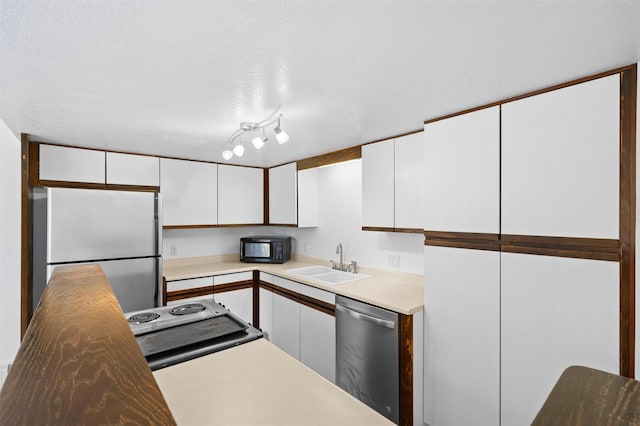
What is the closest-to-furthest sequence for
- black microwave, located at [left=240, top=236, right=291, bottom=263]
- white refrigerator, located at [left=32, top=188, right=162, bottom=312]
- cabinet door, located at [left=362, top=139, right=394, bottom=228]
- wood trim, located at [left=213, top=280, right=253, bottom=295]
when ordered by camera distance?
white refrigerator, located at [left=32, top=188, right=162, bottom=312]
cabinet door, located at [left=362, top=139, right=394, bottom=228]
wood trim, located at [left=213, top=280, right=253, bottom=295]
black microwave, located at [left=240, top=236, right=291, bottom=263]

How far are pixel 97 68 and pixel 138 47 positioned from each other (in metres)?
0.32

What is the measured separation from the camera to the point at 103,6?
3.07 feet

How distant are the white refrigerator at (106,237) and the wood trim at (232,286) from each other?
66 centimetres

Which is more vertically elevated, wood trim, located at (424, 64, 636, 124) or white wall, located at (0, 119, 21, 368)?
wood trim, located at (424, 64, 636, 124)

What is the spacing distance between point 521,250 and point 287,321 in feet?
7.43

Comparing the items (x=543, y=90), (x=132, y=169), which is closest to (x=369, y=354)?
(x=543, y=90)

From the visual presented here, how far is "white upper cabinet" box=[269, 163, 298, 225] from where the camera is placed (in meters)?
3.61

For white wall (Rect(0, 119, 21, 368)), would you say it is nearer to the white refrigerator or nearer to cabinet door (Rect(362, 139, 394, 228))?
the white refrigerator

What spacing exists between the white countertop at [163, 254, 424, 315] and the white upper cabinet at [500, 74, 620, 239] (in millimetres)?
847

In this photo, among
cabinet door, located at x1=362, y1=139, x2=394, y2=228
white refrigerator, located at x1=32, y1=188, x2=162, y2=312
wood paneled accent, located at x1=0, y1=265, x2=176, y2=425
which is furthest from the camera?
cabinet door, located at x1=362, y1=139, x2=394, y2=228

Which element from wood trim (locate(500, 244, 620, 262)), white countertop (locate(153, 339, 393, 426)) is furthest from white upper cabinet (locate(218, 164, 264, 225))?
wood trim (locate(500, 244, 620, 262))

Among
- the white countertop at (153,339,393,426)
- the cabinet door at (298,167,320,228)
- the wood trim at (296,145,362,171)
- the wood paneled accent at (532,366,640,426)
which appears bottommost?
the white countertop at (153,339,393,426)

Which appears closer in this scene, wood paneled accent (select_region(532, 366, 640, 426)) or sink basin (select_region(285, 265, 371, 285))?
wood paneled accent (select_region(532, 366, 640, 426))

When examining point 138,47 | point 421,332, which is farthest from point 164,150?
point 421,332
